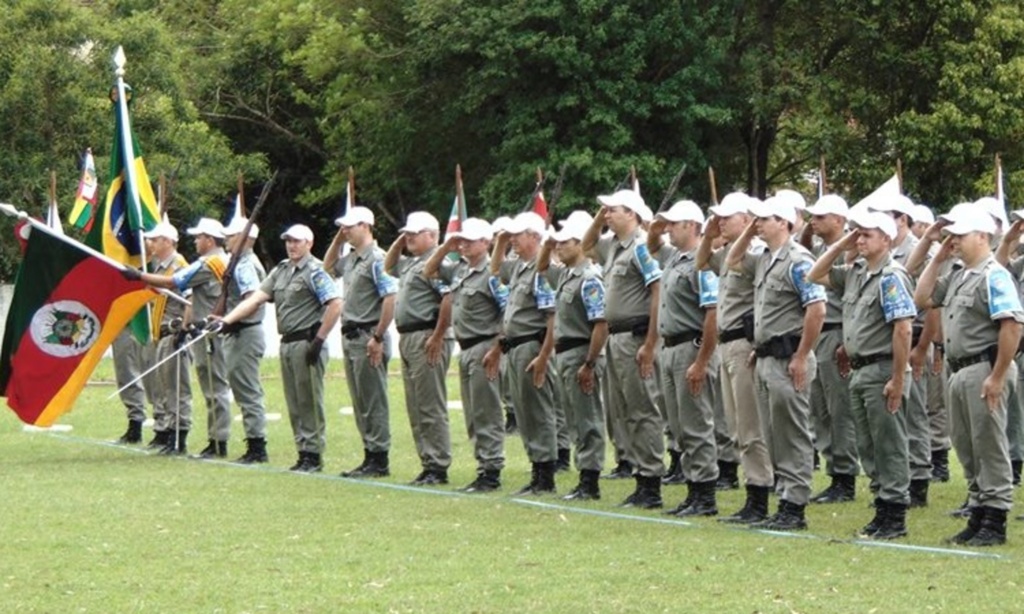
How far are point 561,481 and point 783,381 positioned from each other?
409cm

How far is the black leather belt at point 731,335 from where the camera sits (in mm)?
13773

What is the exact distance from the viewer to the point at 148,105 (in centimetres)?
3891

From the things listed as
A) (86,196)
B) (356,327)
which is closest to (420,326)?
(356,327)

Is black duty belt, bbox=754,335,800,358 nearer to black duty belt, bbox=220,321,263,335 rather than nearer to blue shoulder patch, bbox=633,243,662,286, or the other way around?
blue shoulder patch, bbox=633,243,662,286

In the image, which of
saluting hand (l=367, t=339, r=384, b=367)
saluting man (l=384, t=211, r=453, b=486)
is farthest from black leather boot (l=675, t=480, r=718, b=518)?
saluting hand (l=367, t=339, r=384, b=367)

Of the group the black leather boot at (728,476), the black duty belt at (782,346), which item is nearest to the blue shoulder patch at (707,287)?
the black duty belt at (782,346)

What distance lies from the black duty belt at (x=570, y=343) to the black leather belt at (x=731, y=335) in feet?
5.29

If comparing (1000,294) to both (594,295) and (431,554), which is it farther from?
(594,295)

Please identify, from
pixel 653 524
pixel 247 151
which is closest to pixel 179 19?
pixel 247 151

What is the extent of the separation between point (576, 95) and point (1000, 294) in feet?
94.0

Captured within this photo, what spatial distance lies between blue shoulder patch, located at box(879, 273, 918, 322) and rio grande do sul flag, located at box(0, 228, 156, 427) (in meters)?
7.87

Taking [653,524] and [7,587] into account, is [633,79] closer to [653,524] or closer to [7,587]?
[653,524]

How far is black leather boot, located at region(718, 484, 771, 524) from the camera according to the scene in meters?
13.3

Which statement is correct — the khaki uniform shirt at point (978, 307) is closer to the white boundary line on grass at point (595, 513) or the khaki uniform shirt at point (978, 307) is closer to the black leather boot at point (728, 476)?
the white boundary line on grass at point (595, 513)
